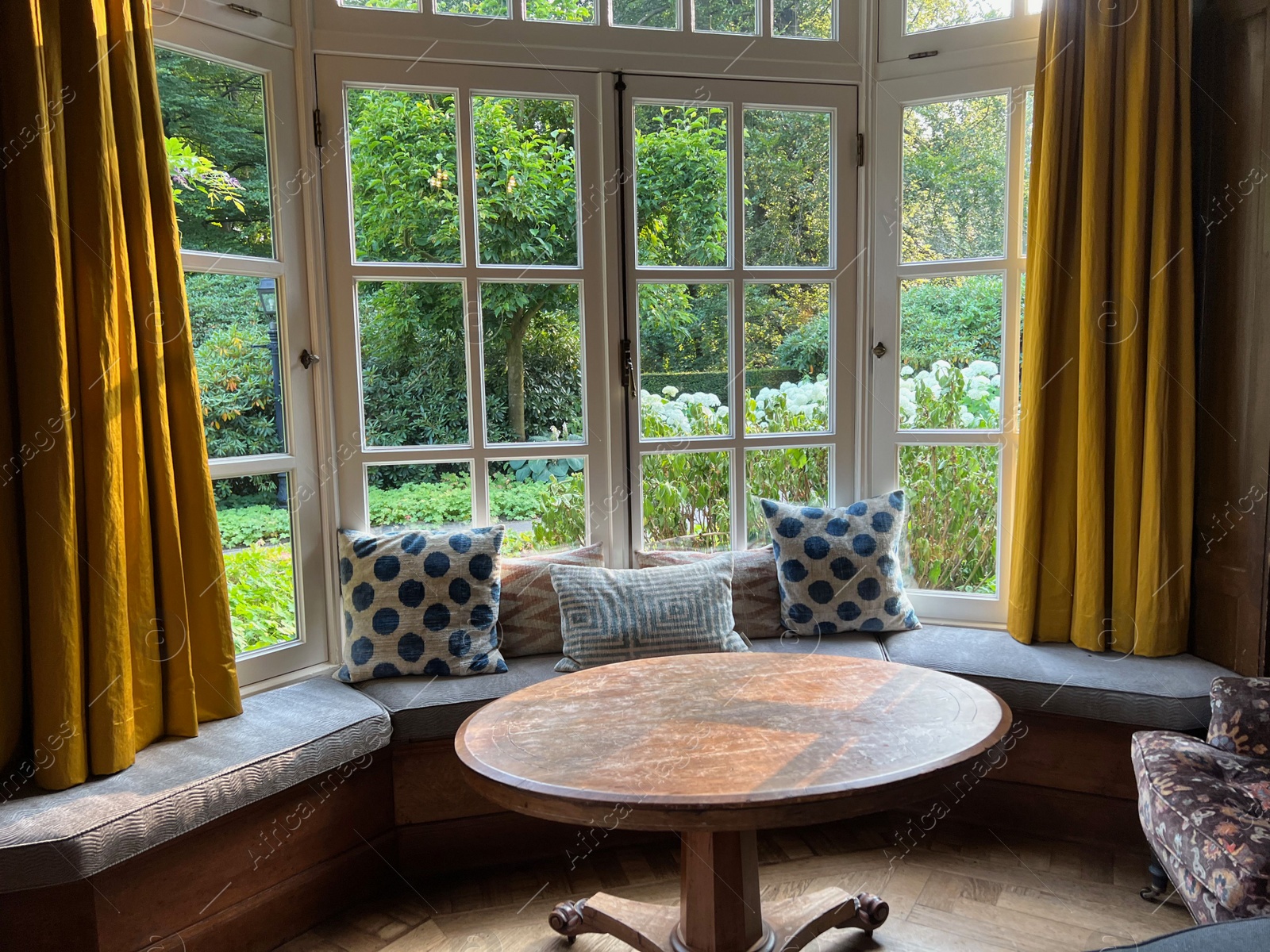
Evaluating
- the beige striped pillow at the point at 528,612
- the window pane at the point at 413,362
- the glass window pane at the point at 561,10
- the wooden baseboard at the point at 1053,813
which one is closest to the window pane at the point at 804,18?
the glass window pane at the point at 561,10

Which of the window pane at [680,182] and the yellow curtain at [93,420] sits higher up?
the window pane at [680,182]

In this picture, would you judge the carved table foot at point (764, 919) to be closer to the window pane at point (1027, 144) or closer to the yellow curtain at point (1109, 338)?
the yellow curtain at point (1109, 338)

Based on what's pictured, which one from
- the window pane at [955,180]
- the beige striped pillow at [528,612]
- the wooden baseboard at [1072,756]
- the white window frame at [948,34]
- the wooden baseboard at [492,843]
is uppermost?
the white window frame at [948,34]

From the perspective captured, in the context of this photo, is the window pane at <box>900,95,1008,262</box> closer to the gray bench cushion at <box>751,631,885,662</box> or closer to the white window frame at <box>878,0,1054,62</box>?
the white window frame at <box>878,0,1054,62</box>

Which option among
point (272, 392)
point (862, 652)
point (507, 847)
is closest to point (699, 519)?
point (862, 652)

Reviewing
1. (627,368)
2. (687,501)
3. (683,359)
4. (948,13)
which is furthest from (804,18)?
(687,501)

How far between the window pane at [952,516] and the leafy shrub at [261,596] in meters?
2.02

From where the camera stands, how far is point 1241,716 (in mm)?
2131

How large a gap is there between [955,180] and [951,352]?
56 cm

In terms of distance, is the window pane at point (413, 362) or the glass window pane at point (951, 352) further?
the glass window pane at point (951, 352)

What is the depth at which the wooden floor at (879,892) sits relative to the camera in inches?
89.6

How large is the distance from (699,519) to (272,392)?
1407mm

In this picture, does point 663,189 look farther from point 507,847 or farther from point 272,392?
point 507,847

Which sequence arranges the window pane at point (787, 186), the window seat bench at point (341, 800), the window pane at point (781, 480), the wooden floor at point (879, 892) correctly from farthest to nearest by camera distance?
1. the window pane at point (781, 480)
2. the window pane at point (787, 186)
3. the wooden floor at point (879, 892)
4. the window seat bench at point (341, 800)
